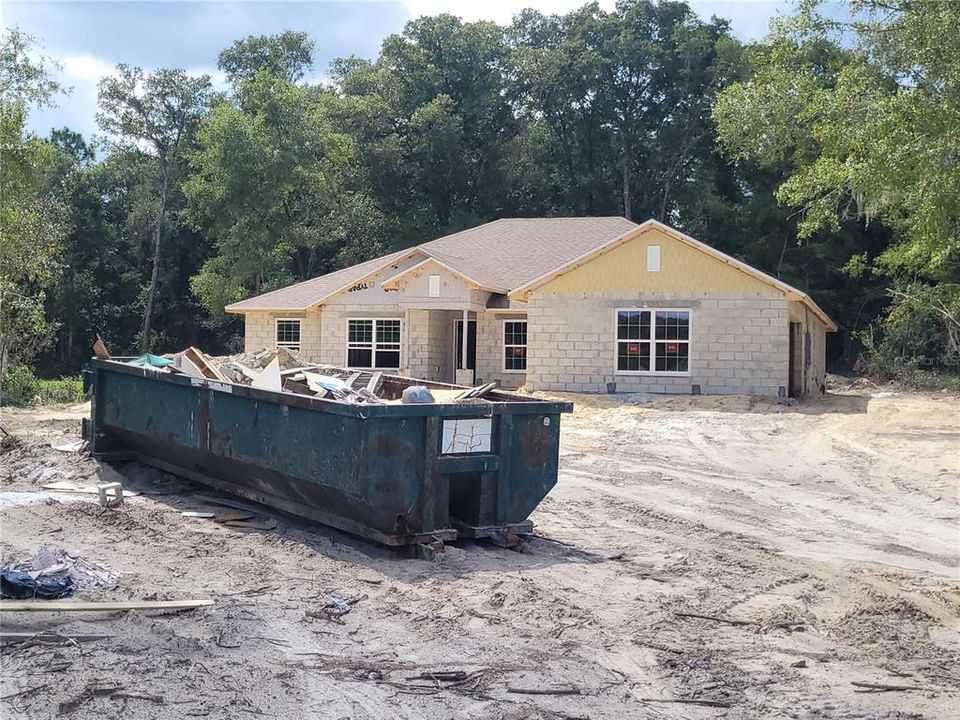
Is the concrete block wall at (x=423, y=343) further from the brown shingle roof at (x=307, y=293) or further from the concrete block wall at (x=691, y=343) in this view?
the concrete block wall at (x=691, y=343)

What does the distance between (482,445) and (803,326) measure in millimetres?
22206

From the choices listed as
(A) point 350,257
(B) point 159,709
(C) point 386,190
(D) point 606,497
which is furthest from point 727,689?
(C) point 386,190

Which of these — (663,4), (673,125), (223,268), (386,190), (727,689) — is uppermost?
(663,4)

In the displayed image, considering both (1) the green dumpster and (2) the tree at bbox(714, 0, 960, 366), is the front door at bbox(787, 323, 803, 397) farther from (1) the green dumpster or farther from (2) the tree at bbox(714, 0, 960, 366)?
(1) the green dumpster

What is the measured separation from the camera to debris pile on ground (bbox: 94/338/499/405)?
364 inches

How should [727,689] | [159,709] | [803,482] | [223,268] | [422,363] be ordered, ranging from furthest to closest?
[223,268] → [422,363] → [803,482] → [727,689] → [159,709]

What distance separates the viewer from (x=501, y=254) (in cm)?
3194

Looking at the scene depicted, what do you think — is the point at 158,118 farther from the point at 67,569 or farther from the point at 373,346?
the point at 67,569

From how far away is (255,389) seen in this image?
8750 mm

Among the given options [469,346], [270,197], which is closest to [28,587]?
[469,346]

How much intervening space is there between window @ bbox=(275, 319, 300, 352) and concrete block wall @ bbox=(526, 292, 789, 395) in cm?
878

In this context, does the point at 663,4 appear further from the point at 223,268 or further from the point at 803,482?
the point at 803,482

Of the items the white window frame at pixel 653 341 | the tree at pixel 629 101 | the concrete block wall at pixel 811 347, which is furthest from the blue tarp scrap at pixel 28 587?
the tree at pixel 629 101

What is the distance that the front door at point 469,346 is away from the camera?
29.2m
